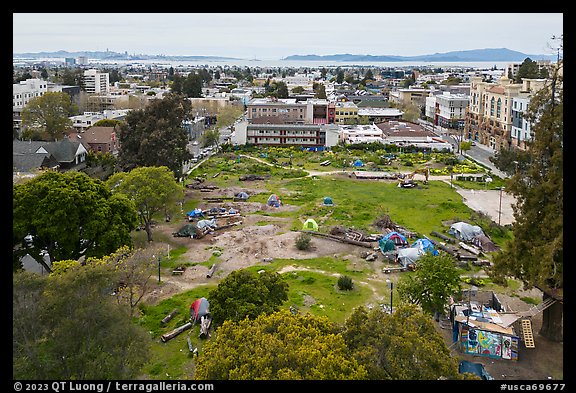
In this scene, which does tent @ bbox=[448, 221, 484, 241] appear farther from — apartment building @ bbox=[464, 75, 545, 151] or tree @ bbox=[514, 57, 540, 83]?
tree @ bbox=[514, 57, 540, 83]

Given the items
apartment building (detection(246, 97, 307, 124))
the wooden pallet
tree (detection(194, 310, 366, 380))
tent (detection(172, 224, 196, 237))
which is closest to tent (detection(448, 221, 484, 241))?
the wooden pallet

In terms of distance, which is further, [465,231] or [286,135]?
[286,135]

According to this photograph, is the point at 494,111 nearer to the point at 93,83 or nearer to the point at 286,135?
the point at 286,135

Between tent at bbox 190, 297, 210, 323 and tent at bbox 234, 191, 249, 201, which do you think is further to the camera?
tent at bbox 234, 191, 249, 201

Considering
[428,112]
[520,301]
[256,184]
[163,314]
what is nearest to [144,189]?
[163,314]

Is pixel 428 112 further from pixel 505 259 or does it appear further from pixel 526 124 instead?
pixel 505 259

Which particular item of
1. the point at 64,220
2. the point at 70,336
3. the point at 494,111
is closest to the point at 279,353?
the point at 70,336

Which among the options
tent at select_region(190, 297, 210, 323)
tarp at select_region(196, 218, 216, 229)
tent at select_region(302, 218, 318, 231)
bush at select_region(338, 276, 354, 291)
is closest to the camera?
tent at select_region(190, 297, 210, 323)
